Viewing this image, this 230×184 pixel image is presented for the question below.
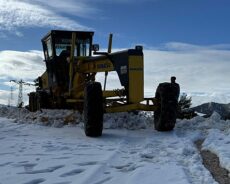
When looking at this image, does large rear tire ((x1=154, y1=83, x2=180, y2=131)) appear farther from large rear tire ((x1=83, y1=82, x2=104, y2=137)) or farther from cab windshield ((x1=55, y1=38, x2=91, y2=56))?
cab windshield ((x1=55, y1=38, x2=91, y2=56))

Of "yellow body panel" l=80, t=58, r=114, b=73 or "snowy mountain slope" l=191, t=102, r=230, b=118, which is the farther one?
"snowy mountain slope" l=191, t=102, r=230, b=118

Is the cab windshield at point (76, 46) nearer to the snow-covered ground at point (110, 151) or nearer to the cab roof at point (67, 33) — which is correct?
the cab roof at point (67, 33)

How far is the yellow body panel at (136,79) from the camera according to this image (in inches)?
470

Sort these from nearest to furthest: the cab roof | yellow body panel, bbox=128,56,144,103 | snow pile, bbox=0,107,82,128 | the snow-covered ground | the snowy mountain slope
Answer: the snow-covered ground, yellow body panel, bbox=128,56,144,103, snow pile, bbox=0,107,82,128, the cab roof, the snowy mountain slope

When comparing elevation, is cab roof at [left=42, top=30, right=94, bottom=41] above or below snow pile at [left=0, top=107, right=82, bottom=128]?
above

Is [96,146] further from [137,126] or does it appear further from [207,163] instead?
[137,126]

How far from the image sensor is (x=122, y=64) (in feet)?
39.9

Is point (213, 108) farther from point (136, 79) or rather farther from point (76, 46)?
point (136, 79)

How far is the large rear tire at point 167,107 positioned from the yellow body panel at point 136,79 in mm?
564

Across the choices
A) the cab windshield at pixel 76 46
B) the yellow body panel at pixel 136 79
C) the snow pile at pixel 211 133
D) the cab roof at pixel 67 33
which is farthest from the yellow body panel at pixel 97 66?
the snow pile at pixel 211 133

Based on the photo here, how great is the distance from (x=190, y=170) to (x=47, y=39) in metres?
10.4

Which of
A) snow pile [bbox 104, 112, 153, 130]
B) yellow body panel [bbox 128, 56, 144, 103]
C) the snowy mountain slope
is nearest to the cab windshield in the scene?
snow pile [bbox 104, 112, 153, 130]

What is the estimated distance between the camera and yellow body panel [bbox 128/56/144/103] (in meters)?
11.9

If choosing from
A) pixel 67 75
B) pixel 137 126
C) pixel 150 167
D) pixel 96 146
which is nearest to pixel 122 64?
pixel 137 126
